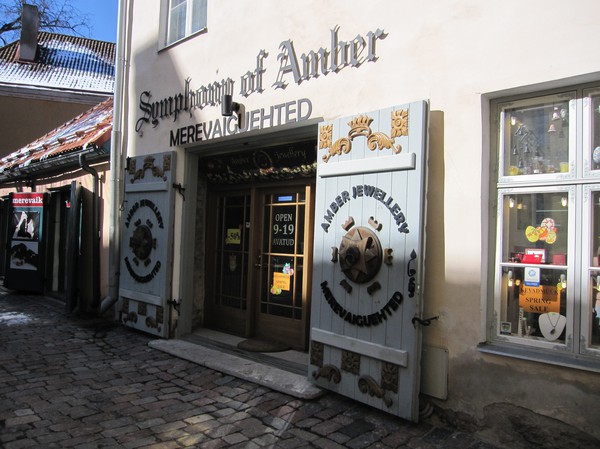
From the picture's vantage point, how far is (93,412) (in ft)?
12.5

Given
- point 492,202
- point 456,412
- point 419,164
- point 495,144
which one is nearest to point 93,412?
point 456,412

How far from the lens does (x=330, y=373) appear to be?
161 inches

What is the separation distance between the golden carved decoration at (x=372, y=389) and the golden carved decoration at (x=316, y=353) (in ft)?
1.50

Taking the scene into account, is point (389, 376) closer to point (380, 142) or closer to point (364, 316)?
point (364, 316)

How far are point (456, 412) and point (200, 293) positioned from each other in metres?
3.85

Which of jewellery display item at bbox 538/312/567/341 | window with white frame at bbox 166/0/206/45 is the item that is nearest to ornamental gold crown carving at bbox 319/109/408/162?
jewellery display item at bbox 538/312/567/341

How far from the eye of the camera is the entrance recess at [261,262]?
5414mm

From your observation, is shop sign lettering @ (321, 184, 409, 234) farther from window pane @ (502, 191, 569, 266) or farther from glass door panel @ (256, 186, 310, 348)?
glass door panel @ (256, 186, 310, 348)

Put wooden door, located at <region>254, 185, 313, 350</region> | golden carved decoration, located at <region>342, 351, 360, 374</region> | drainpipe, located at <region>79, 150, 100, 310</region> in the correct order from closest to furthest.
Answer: golden carved decoration, located at <region>342, 351, 360, 374</region>, wooden door, located at <region>254, 185, 313, 350</region>, drainpipe, located at <region>79, 150, 100, 310</region>

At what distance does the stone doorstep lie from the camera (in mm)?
4178

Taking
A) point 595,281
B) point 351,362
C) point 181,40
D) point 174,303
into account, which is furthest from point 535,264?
point 181,40

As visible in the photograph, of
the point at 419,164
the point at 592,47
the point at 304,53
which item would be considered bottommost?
the point at 419,164

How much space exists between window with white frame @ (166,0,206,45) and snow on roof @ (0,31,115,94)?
1066 centimetres

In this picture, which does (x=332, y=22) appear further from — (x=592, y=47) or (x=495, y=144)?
(x=592, y=47)
